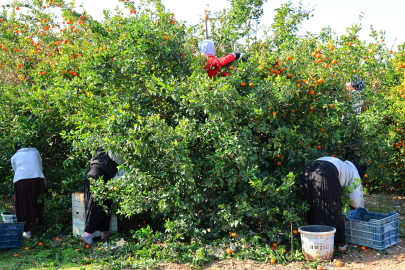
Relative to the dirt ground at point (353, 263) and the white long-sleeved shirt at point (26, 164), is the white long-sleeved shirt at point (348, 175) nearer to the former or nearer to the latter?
the dirt ground at point (353, 263)

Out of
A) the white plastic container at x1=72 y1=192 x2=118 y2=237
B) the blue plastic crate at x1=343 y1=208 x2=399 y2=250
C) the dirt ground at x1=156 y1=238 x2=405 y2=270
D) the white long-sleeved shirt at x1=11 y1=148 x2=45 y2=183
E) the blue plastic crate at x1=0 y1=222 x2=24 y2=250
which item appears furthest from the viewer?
the white long-sleeved shirt at x1=11 y1=148 x2=45 y2=183

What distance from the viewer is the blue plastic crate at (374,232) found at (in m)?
4.08

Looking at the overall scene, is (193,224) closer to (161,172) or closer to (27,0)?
(161,172)

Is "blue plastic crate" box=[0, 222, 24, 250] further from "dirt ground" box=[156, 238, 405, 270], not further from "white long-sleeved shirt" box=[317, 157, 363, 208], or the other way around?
"white long-sleeved shirt" box=[317, 157, 363, 208]

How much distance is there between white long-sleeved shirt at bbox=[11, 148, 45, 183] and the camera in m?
5.56

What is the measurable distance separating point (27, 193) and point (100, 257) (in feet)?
6.74

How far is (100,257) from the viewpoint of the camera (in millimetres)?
4375

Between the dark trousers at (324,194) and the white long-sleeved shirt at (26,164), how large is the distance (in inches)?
159

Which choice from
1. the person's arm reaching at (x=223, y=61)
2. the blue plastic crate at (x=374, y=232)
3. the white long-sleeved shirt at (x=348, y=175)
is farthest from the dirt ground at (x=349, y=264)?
the person's arm reaching at (x=223, y=61)

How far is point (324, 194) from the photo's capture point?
3.97 metres

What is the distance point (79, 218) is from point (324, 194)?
3.39 m

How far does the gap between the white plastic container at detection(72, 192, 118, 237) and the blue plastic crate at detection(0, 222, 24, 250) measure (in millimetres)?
720

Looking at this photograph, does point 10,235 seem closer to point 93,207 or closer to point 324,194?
point 93,207

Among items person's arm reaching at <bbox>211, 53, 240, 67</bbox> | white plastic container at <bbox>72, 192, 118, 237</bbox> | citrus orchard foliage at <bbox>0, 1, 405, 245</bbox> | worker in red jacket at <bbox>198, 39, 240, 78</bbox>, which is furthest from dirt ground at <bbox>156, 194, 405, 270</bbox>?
person's arm reaching at <bbox>211, 53, 240, 67</bbox>
